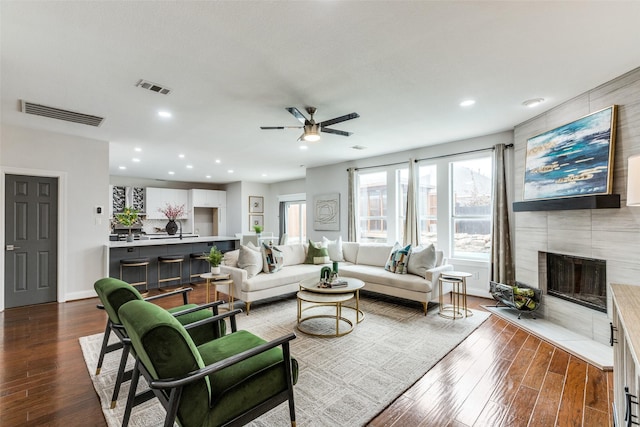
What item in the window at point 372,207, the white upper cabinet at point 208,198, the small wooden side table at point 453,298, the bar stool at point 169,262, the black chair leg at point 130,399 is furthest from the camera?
the white upper cabinet at point 208,198

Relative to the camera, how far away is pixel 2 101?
3.28 metres

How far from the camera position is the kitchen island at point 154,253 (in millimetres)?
5220

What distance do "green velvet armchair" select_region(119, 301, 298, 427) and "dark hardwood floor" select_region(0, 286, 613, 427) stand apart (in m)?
0.81

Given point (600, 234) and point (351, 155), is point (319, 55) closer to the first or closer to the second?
point (600, 234)

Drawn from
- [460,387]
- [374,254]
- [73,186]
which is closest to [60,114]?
[73,186]

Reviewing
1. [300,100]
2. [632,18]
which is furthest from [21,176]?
[632,18]

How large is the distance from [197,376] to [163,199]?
30.5 feet

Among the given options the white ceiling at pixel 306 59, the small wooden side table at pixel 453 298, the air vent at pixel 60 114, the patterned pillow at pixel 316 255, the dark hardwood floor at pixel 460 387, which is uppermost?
the white ceiling at pixel 306 59

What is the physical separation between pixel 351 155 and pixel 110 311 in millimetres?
5081

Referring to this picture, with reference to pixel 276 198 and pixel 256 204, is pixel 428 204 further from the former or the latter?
pixel 256 204

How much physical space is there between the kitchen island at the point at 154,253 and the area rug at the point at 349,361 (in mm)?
2328

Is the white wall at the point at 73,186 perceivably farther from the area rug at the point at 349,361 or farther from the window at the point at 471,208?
the window at the point at 471,208

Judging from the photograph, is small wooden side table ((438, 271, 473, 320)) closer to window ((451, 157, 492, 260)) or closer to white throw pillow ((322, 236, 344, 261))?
window ((451, 157, 492, 260))

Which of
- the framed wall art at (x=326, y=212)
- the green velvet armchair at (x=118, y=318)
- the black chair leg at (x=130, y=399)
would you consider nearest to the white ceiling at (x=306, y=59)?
the green velvet armchair at (x=118, y=318)
